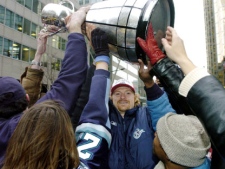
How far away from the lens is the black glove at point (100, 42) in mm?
1881

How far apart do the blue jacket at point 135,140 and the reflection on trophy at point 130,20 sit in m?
0.55

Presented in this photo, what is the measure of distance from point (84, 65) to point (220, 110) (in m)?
1.11

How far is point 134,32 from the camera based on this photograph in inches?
72.8

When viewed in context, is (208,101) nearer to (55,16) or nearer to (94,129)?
(94,129)

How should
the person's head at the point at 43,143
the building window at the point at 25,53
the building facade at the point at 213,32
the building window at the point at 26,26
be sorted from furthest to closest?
the building facade at the point at 213,32, the building window at the point at 26,26, the building window at the point at 25,53, the person's head at the point at 43,143

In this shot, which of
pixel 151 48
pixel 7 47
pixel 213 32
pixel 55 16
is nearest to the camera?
pixel 151 48

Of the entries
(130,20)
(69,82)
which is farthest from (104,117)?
(130,20)

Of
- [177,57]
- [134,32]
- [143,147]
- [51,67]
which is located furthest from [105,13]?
[51,67]

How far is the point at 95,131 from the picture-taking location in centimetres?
153

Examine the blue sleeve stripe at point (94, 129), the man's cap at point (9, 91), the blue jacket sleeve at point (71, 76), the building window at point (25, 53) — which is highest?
the blue jacket sleeve at point (71, 76)

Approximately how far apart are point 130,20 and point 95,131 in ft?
2.68

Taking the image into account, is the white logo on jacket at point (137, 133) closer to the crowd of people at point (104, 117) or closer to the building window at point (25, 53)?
the crowd of people at point (104, 117)

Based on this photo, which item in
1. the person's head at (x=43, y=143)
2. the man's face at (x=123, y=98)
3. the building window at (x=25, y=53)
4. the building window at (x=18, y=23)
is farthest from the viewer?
the building window at (x=25, y=53)

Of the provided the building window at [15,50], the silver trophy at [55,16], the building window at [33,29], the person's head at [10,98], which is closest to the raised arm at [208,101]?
the person's head at [10,98]
